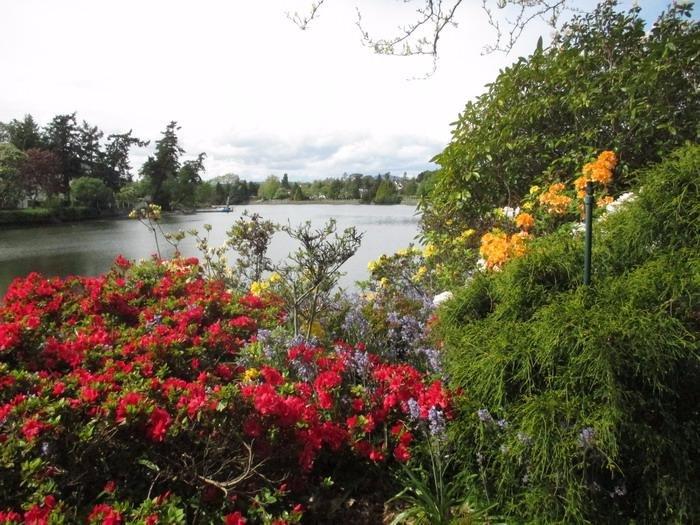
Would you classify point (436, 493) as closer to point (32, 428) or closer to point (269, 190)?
point (32, 428)

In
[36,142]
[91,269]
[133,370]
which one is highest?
[36,142]

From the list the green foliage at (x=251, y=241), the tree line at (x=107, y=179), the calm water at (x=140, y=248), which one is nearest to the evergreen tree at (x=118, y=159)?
the tree line at (x=107, y=179)

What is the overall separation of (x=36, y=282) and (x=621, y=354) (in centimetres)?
378

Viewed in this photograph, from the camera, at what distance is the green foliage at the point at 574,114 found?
3822 mm

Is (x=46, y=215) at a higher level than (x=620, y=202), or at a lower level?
lower

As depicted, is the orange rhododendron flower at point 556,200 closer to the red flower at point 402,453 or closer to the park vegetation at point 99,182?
the red flower at point 402,453

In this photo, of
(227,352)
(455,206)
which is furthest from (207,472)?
(455,206)

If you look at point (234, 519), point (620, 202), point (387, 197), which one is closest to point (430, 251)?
point (620, 202)

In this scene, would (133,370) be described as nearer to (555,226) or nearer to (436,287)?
(436,287)

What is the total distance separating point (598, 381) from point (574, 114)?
327cm

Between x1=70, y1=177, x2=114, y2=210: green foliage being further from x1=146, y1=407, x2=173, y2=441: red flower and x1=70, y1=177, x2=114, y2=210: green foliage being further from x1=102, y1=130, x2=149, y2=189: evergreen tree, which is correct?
x1=146, y1=407, x2=173, y2=441: red flower

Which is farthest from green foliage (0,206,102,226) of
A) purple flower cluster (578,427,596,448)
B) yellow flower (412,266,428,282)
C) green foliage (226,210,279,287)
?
purple flower cluster (578,427,596,448)

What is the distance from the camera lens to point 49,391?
5.45ft

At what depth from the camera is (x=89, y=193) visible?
4244 cm
